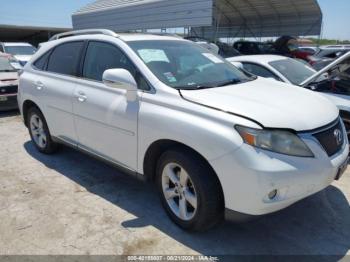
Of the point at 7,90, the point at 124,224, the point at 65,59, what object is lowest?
the point at 124,224

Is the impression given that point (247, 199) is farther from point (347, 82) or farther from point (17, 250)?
point (347, 82)

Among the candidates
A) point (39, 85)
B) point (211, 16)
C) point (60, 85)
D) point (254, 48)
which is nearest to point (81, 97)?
point (60, 85)

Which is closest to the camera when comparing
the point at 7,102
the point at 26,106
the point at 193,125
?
the point at 193,125

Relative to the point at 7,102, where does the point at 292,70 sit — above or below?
above

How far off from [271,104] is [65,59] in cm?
279

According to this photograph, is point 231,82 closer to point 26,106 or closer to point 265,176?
point 265,176

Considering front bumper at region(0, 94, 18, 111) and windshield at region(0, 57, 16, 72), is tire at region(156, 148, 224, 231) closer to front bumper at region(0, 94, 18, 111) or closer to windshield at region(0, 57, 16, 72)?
front bumper at region(0, 94, 18, 111)

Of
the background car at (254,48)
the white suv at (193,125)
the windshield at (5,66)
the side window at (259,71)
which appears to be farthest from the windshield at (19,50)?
the white suv at (193,125)

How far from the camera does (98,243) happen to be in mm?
3035

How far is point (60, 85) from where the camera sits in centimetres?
430

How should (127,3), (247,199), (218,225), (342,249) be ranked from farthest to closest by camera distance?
1. (127,3)
2. (218,225)
3. (342,249)
4. (247,199)

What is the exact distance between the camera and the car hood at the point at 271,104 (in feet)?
8.83

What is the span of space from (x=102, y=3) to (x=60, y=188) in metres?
24.1

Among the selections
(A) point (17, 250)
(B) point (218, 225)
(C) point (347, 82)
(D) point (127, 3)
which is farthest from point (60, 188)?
(D) point (127, 3)
